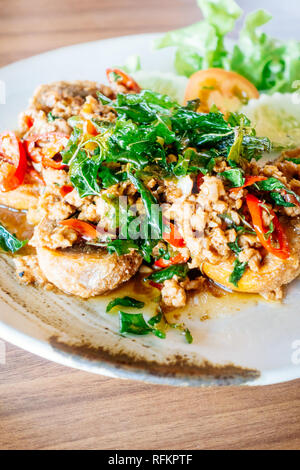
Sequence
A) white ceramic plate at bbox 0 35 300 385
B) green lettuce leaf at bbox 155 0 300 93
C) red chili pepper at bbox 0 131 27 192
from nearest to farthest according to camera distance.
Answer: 1. white ceramic plate at bbox 0 35 300 385
2. red chili pepper at bbox 0 131 27 192
3. green lettuce leaf at bbox 155 0 300 93

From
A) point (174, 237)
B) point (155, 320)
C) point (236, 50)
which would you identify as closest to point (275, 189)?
point (174, 237)

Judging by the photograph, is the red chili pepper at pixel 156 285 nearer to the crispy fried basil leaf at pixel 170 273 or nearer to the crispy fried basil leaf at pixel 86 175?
the crispy fried basil leaf at pixel 170 273

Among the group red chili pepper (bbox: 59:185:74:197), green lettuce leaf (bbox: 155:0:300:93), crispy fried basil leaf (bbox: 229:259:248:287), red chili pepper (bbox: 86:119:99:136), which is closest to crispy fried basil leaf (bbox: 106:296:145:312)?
crispy fried basil leaf (bbox: 229:259:248:287)

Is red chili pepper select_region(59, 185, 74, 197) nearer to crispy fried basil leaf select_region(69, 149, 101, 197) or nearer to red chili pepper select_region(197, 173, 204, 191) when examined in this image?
crispy fried basil leaf select_region(69, 149, 101, 197)

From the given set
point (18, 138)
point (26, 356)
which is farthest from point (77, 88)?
point (26, 356)

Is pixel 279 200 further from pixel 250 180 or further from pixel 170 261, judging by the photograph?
pixel 170 261
